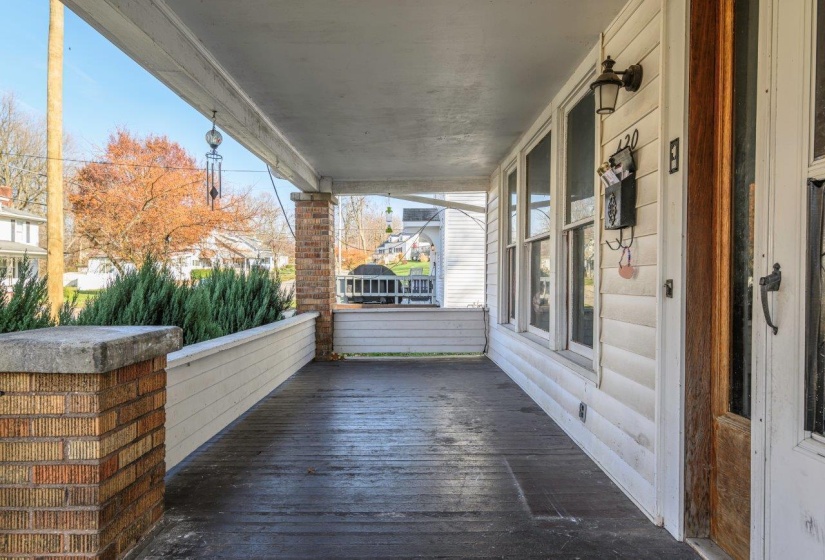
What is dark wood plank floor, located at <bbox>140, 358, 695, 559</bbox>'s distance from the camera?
190cm

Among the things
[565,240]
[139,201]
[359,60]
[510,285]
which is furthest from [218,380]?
[139,201]

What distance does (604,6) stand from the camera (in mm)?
2391

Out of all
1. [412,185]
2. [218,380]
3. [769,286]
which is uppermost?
[412,185]

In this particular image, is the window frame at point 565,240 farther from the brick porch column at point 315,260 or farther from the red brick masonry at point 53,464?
the brick porch column at point 315,260

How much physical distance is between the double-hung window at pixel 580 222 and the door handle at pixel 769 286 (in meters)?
1.34

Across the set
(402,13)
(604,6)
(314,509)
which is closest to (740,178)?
(604,6)

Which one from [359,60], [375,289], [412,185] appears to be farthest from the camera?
[375,289]

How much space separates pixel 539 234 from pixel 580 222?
1053 mm

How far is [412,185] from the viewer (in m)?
6.64

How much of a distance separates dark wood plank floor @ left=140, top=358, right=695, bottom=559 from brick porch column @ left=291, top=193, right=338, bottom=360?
2469 millimetres

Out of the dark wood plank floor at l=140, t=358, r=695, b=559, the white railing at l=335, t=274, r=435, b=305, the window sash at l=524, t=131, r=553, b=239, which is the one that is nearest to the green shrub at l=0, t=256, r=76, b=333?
the dark wood plank floor at l=140, t=358, r=695, b=559

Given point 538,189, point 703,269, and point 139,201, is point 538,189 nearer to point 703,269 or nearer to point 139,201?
point 703,269

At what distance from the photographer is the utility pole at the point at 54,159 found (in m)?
7.36

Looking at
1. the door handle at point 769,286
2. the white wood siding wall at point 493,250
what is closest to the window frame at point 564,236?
the door handle at point 769,286
